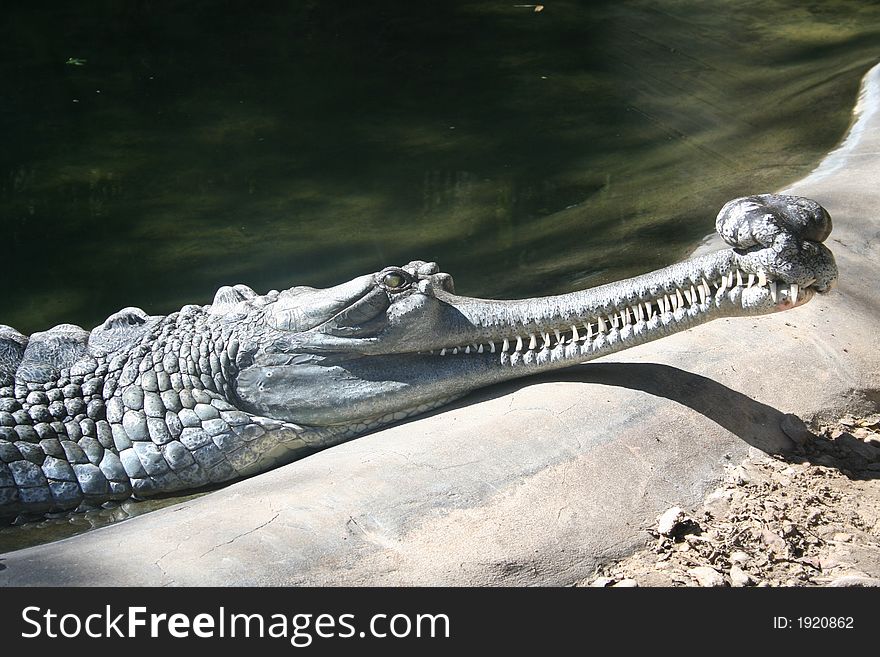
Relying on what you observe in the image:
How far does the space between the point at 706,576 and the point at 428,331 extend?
1566mm

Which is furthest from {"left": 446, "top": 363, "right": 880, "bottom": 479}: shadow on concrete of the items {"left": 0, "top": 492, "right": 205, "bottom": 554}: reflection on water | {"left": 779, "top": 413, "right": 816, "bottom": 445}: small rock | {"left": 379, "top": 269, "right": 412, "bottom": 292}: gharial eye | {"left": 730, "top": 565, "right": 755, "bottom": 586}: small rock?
{"left": 0, "top": 492, "right": 205, "bottom": 554}: reflection on water

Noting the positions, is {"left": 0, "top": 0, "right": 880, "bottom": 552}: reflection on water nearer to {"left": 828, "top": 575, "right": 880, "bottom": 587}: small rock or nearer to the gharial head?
the gharial head

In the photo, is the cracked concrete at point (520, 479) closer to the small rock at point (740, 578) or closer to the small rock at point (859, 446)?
the small rock at point (859, 446)

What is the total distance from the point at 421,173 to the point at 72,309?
283 centimetres

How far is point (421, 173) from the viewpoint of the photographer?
7887mm

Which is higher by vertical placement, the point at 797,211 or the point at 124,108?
the point at 797,211

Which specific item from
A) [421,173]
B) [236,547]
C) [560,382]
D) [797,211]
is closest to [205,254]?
[421,173]

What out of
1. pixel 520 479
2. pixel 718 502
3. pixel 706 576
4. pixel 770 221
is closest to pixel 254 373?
pixel 520 479

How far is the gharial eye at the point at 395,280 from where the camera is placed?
4.41m

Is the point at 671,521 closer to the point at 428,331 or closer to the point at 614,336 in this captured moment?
the point at 614,336

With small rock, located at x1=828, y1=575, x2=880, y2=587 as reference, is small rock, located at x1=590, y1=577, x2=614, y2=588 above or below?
above

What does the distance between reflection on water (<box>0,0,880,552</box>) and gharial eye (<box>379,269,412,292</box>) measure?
169 cm

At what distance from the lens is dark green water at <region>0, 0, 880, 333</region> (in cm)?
670
